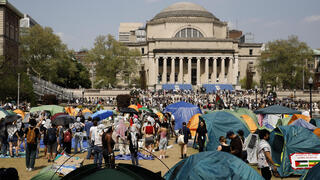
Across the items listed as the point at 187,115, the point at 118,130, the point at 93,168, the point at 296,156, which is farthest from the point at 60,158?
the point at 187,115

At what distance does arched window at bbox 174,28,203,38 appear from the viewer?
9256 centimetres

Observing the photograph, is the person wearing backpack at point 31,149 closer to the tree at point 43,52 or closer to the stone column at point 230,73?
the tree at point 43,52

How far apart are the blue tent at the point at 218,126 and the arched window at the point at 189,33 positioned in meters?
75.9

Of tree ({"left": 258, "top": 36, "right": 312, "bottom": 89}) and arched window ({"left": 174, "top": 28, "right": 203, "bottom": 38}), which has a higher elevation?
arched window ({"left": 174, "top": 28, "right": 203, "bottom": 38})

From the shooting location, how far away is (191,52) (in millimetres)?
85562

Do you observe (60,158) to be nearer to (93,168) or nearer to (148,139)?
(93,168)

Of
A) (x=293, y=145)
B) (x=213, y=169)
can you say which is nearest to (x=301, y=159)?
(x=293, y=145)

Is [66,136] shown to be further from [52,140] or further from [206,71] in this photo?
[206,71]

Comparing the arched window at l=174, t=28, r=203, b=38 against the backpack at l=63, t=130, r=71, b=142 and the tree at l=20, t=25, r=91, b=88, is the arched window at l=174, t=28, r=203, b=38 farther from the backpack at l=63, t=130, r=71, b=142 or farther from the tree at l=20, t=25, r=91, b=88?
the backpack at l=63, t=130, r=71, b=142

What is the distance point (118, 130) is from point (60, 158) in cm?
620

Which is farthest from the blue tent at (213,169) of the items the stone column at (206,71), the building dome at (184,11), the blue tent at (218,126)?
the building dome at (184,11)

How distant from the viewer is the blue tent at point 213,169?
27.2 feet

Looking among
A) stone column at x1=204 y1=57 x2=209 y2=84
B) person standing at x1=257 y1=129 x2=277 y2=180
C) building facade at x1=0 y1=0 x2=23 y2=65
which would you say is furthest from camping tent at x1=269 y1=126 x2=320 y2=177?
stone column at x1=204 y1=57 x2=209 y2=84

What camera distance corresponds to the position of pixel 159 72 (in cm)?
8850
